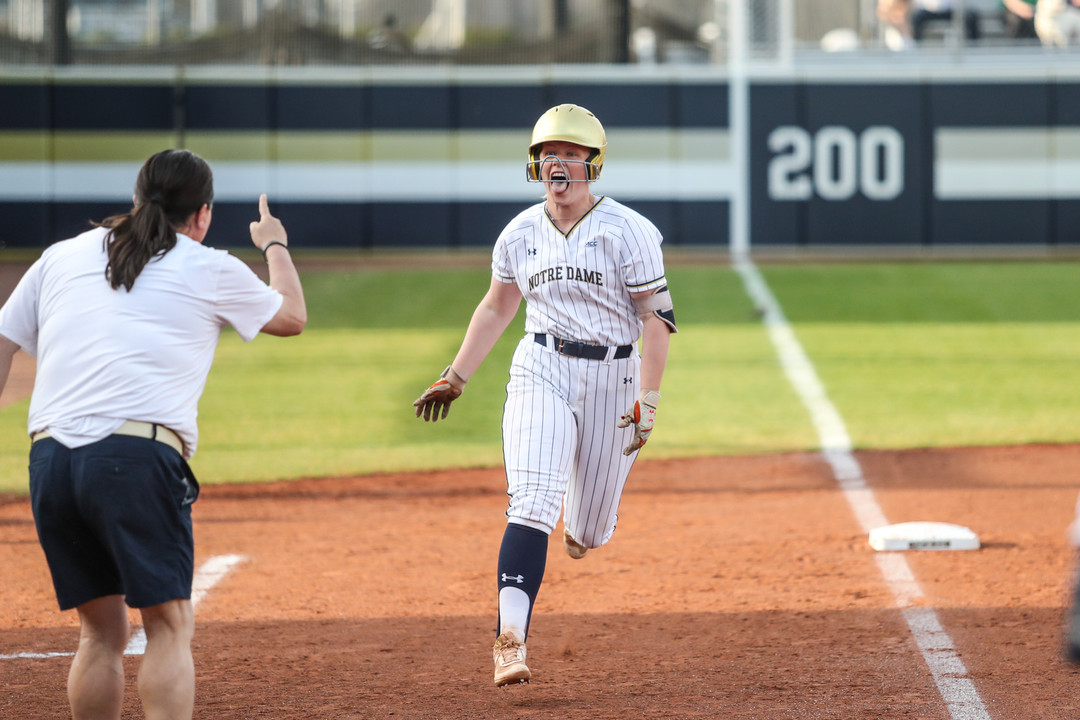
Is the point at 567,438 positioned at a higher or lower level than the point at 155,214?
A: lower

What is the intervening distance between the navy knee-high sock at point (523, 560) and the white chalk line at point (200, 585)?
4.64 feet

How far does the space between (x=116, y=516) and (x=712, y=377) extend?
8.97 m

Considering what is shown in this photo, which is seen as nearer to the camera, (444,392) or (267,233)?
(267,233)

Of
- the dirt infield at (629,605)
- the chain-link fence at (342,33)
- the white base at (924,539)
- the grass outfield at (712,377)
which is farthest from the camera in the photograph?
the chain-link fence at (342,33)

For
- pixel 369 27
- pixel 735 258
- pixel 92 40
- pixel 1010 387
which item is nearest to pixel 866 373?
pixel 1010 387

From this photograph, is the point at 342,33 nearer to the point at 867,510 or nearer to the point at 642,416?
the point at 867,510

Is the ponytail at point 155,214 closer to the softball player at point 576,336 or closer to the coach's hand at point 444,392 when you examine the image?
the softball player at point 576,336

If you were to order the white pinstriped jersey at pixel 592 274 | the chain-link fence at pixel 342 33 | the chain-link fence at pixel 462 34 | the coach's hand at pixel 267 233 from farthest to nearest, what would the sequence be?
the chain-link fence at pixel 342 33
the chain-link fence at pixel 462 34
the white pinstriped jersey at pixel 592 274
the coach's hand at pixel 267 233

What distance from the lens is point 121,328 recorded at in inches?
131

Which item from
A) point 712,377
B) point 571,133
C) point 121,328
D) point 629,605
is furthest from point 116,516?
point 712,377

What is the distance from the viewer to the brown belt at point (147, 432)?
332 cm

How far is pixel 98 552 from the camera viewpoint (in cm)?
343

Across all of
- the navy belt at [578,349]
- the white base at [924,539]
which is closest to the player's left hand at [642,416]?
the navy belt at [578,349]

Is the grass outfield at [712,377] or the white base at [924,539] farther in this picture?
the grass outfield at [712,377]
